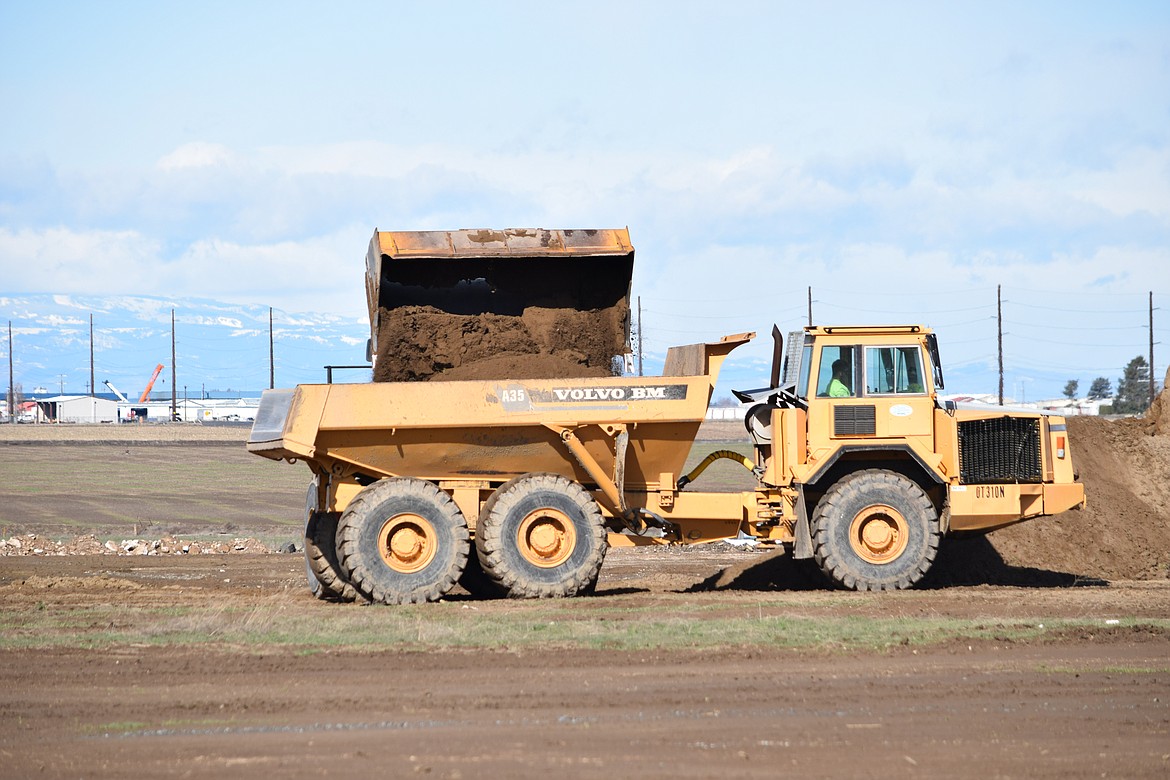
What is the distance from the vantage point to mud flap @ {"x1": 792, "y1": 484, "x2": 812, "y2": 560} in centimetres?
1334

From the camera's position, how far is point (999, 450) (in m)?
13.6

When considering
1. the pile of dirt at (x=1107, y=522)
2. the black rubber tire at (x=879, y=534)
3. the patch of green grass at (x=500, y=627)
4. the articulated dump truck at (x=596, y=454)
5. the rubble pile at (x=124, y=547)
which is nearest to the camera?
the patch of green grass at (x=500, y=627)

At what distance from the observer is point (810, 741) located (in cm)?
697

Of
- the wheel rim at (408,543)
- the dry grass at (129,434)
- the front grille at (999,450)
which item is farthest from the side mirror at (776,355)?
the dry grass at (129,434)

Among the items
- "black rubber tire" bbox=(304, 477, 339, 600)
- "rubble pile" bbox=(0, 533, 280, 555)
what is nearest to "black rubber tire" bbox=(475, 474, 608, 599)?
"black rubber tire" bbox=(304, 477, 339, 600)

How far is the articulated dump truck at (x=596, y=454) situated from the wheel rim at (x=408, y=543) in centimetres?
2

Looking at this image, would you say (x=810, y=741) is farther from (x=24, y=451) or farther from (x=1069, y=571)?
(x=24, y=451)

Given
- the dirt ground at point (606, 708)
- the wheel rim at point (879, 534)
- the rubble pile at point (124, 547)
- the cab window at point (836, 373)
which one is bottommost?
the rubble pile at point (124, 547)

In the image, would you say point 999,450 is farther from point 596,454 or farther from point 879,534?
point 596,454

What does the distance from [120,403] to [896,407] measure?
132488mm

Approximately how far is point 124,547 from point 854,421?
12.1m

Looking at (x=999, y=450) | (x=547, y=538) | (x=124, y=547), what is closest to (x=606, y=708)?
(x=547, y=538)

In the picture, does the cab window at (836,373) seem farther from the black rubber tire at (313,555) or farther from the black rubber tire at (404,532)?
the black rubber tire at (313,555)

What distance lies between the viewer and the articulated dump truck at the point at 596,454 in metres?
12.6
